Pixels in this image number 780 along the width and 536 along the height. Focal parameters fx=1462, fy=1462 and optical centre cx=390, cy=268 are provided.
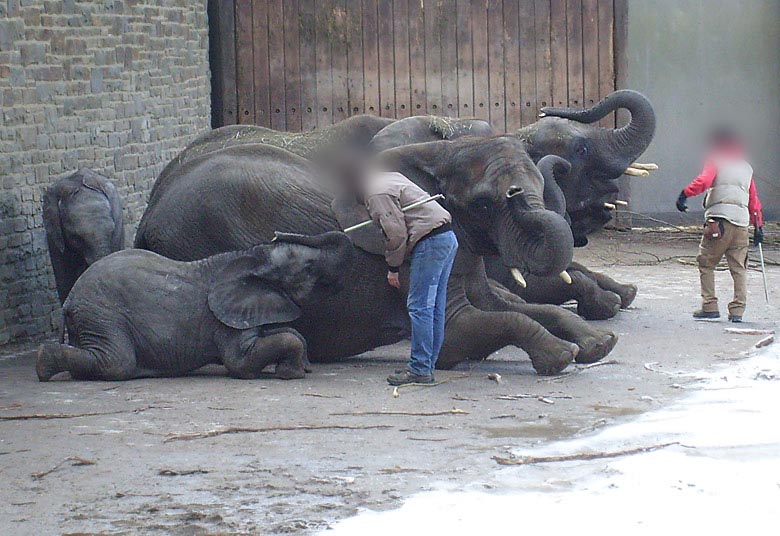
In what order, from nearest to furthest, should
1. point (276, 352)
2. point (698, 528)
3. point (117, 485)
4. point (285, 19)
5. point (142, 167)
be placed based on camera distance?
point (698, 528) → point (117, 485) → point (276, 352) → point (142, 167) → point (285, 19)

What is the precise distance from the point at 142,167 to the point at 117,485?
820 centimetres

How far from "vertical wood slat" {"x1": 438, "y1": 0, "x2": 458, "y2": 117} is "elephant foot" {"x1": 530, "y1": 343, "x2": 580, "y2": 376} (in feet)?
30.2

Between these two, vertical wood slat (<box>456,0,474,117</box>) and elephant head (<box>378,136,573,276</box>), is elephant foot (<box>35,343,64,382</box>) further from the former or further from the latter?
vertical wood slat (<box>456,0,474,117</box>)

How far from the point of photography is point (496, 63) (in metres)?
18.6

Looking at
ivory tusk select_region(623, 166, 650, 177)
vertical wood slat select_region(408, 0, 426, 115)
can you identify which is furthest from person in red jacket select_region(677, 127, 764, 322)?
vertical wood slat select_region(408, 0, 426, 115)

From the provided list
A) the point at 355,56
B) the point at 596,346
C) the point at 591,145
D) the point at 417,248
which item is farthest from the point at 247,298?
the point at 355,56

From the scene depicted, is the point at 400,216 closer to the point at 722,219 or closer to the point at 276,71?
the point at 722,219

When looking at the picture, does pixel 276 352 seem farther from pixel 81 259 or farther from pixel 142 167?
pixel 142 167

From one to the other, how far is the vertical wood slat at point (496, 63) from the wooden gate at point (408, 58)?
0.01m

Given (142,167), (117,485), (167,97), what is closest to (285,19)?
(167,97)

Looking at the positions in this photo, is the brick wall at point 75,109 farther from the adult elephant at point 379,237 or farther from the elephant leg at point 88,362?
the elephant leg at point 88,362

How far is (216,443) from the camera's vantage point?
7816 millimetres

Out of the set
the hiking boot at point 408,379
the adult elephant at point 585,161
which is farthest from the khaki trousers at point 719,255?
the hiking boot at point 408,379

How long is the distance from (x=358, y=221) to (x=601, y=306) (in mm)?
2828
